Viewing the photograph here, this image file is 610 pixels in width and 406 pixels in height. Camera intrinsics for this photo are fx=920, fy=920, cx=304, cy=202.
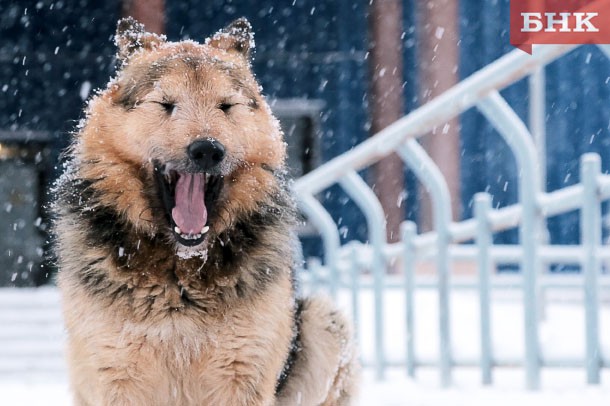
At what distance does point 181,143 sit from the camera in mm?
2914

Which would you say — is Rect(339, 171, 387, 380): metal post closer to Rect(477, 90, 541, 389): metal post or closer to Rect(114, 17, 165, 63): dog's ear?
Rect(477, 90, 541, 389): metal post

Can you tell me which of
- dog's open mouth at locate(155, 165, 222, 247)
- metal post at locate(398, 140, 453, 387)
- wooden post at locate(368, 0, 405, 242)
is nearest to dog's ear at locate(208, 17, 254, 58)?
dog's open mouth at locate(155, 165, 222, 247)

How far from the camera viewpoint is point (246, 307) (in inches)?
119

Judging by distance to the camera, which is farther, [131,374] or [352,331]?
[352,331]

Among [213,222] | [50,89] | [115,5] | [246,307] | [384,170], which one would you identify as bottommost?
[246,307]

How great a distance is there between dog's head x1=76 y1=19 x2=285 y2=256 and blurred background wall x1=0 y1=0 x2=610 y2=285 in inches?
377

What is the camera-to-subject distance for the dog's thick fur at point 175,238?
9.62 feet

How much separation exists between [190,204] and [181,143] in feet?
0.79

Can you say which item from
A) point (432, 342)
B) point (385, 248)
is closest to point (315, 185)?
point (385, 248)

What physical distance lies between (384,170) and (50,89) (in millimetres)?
4912

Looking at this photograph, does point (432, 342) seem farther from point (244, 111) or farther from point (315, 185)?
point (244, 111)

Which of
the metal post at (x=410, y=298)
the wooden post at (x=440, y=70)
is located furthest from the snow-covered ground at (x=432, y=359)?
the wooden post at (x=440, y=70)

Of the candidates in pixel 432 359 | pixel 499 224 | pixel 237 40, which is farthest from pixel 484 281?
pixel 237 40

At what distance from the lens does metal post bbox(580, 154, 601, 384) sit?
3.98 meters
